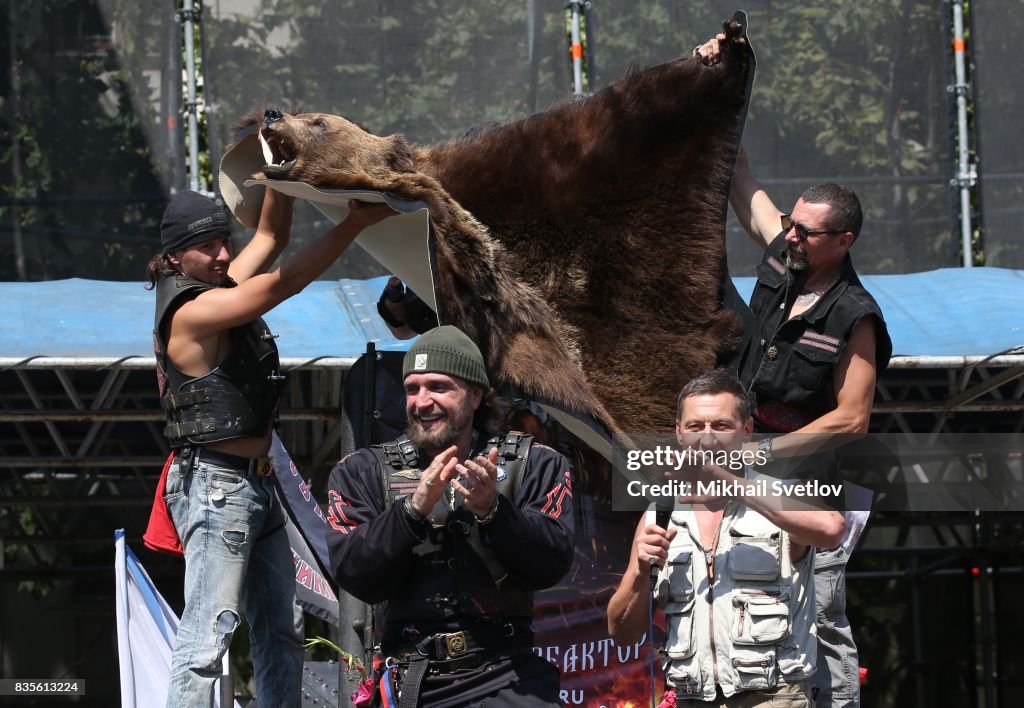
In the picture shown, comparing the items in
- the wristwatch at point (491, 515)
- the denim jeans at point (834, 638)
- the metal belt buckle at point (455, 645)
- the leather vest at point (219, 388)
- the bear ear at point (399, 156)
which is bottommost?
the denim jeans at point (834, 638)

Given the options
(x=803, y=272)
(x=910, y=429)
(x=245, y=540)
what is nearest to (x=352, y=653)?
(x=245, y=540)

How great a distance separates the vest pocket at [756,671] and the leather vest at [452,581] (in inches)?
21.5

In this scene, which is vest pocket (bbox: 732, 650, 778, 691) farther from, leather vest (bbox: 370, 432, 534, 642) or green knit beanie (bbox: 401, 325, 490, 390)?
green knit beanie (bbox: 401, 325, 490, 390)

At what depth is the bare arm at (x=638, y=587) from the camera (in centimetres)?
335

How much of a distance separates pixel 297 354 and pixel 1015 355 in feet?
11.3

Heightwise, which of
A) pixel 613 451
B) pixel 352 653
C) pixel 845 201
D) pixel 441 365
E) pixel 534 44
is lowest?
pixel 352 653

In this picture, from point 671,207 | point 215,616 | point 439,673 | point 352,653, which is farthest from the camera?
point 352,653

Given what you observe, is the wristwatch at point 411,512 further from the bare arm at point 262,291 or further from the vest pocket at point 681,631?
the bare arm at point 262,291

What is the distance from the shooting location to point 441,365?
3510 mm

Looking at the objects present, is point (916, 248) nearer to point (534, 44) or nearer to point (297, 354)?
point (534, 44)

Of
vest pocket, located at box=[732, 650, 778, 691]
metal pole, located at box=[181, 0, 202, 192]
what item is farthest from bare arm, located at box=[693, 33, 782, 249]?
metal pole, located at box=[181, 0, 202, 192]

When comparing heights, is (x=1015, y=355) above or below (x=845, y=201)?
below

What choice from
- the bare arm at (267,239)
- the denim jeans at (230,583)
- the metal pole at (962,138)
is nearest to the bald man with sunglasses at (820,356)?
the bare arm at (267,239)

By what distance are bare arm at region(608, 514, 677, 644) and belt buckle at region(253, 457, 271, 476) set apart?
1267 mm
